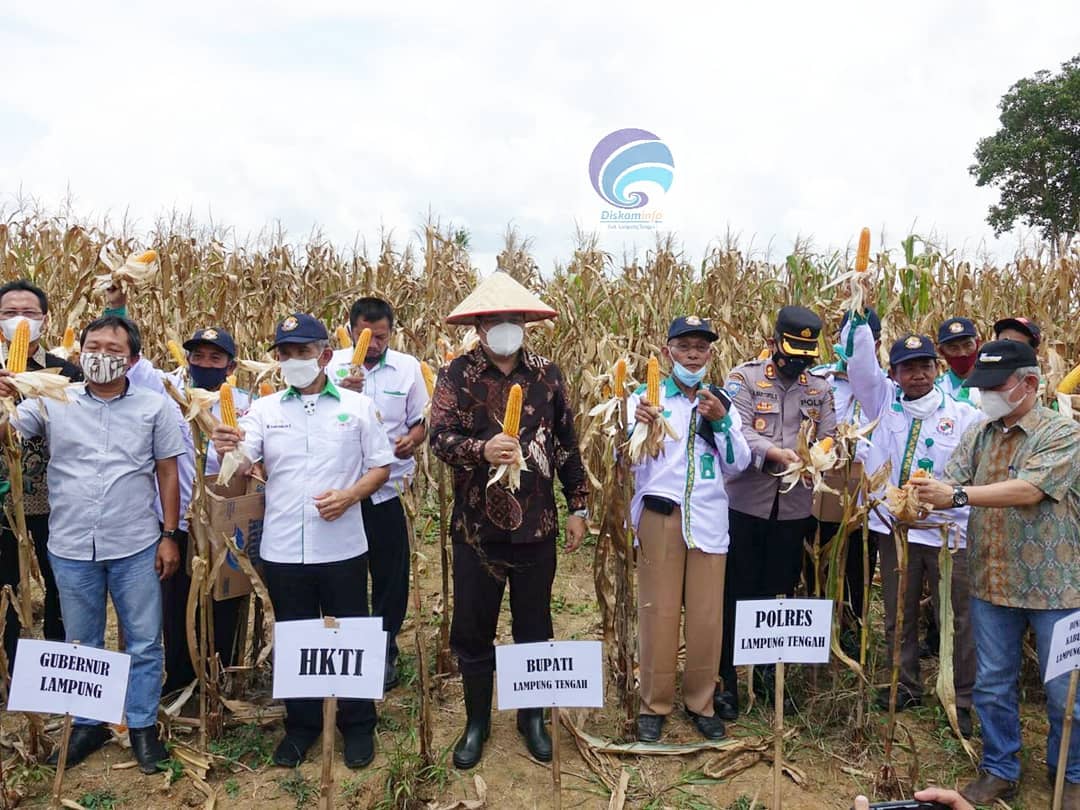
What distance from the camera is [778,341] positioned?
12.2 ft

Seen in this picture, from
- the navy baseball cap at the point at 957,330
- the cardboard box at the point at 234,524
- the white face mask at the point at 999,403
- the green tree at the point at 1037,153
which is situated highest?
the green tree at the point at 1037,153

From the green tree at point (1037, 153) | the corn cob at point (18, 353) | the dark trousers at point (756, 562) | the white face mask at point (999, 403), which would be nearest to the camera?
the corn cob at point (18, 353)

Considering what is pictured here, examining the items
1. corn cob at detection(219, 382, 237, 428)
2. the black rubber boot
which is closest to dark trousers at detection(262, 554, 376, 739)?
the black rubber boot

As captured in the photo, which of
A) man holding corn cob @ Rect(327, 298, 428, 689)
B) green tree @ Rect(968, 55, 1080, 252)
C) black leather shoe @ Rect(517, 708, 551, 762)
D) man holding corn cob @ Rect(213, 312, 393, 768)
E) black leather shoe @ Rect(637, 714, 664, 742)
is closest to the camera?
man holding corn cob @ Rect(213, 312, 393, 768)

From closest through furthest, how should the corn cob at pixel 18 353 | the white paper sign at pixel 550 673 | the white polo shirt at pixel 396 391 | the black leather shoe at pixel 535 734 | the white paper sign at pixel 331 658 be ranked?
the white paper sign at pixel 331 658 < the white paper sign at pixel 550 673 < the corn cob at pixel 18 353 < the black leather shoe at pixel 535 734 < the white polo shirt at pixel 396 391

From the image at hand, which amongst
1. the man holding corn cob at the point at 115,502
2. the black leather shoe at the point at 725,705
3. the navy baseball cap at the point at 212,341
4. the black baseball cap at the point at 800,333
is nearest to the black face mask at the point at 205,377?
the navy baseball cap at the point at 212,341

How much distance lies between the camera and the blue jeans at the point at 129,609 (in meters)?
3.17

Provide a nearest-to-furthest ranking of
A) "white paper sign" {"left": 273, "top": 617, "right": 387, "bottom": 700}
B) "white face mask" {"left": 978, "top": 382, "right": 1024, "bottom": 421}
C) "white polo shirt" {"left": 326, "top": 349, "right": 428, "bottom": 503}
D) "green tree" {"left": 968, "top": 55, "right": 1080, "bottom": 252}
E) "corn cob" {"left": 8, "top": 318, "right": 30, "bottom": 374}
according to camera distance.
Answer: "white paper sign" {"left": 273, "top": 617, "right": 387, "bottom": 700} → "corn cob" {"left": 8, "top": 318, "right": 30, "bottom": 374} → "white face mask" {"left": 978, "top": 382, "right": 1024, "bottom": 421} → "white polo shirt" {"left": 326, "top": 349, "right": 428, "bottom": 503} → "green tree" {"left": 968, "top": 55, "right": 1080, "bottom": 252}

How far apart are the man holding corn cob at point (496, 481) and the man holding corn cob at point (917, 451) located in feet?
5.14

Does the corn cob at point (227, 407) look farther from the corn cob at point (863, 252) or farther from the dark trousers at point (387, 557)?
the corn cob at point (863, 252)

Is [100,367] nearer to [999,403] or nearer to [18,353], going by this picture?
[18,353]

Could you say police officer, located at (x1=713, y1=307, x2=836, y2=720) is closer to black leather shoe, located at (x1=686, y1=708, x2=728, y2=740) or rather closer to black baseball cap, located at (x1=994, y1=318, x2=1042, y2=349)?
black leather shoe, located at (x1=686, y1=708, x2=728, y2=740)

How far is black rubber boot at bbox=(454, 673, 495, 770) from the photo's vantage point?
11.1 feet

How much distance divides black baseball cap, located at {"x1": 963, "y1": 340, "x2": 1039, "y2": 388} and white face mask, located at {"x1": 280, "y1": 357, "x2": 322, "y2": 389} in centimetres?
262
